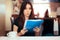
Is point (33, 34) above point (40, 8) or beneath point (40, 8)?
beneath

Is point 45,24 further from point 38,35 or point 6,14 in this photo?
point 6,14

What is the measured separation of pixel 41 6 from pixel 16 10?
260mm

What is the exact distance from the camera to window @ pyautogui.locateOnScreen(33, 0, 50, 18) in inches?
52.0

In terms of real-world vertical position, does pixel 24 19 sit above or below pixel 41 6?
below

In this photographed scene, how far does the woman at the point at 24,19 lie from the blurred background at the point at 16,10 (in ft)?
0.14

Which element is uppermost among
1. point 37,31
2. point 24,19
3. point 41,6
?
point 41,6

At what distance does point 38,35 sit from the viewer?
1.32m

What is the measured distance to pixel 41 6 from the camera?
1328 mm

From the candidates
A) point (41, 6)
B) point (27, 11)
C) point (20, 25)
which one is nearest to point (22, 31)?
point (20, 25)

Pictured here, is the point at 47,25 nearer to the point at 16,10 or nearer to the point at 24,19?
the point at 24,19

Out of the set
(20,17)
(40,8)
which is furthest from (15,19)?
(40,8)

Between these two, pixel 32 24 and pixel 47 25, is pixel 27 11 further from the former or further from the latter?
pixel 47 25

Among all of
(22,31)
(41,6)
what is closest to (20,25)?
(22,31)

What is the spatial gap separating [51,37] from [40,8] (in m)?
0.32
